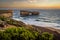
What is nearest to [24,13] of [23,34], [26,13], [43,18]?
[26,13]

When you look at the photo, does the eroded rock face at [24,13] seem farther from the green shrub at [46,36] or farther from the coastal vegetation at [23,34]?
the green shrub at [46,36]

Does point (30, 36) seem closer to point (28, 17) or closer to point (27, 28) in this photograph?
point (27, 28)

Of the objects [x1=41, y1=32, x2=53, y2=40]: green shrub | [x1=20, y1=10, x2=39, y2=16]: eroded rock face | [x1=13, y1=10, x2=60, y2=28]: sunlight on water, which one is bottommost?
[x1=41, y1=32, x2=53, y2=40]: green shrub

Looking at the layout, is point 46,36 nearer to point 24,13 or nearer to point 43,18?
point 43,18

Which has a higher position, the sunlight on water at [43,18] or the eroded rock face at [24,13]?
the eroded rock face at [24,13]

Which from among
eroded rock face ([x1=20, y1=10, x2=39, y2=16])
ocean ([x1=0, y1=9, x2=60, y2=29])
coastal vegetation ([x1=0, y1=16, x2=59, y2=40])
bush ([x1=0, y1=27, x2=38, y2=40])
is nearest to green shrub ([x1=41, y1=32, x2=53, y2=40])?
coastal vegetation ([x1=0, y1=16, x2=59, y2=40])

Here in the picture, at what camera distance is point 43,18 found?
11.0ft

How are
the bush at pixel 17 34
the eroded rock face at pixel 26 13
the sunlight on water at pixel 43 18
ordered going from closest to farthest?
the bush at pixel 17 34 → the sunlight on water at pixel 43 18 → the eroded rock face at pixel 26 13

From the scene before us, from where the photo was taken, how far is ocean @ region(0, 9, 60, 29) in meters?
3.28

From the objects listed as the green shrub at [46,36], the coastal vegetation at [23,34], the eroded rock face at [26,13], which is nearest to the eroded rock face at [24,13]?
the eroded rock face at [26,13]

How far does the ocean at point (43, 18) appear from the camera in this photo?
3281 millimetres

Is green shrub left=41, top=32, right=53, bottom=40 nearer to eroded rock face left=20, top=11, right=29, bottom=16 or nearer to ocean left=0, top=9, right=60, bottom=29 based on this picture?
ocean left=0, top=9, right=60, bottom=29

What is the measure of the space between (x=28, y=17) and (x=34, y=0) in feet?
1.37

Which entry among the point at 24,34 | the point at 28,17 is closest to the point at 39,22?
the point at 28,17
